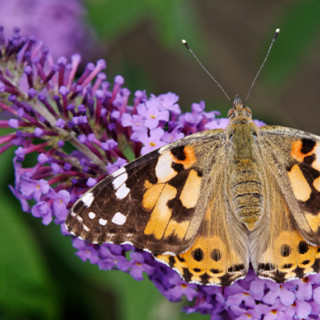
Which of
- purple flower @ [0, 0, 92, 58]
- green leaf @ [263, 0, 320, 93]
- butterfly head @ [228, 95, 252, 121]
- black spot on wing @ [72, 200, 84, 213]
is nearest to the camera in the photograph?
black spot on wing @ [72, 200, 84, 213]

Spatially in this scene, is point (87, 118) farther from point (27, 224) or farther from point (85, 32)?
point (85, 32)

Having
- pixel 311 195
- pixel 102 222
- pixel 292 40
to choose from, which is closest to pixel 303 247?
pixel 311 195

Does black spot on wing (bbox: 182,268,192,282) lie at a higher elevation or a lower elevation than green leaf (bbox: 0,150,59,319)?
lower

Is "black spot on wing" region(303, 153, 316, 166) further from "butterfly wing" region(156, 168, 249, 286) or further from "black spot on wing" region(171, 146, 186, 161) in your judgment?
"black spot on wing" region(171, 146, 186, 161)

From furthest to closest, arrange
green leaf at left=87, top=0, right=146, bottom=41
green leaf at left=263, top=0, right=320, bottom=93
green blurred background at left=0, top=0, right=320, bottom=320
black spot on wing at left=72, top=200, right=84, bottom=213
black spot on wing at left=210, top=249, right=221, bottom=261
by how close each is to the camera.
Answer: green leaf at left=263, top=0, right=320, bottom=93 < green leaf at left=87, top=0, right=146, bottom=41 < green blurred background at left=0, top=0, right=320, bottom=320 < black spot on wing at left=210, top=249, right=221, bottom=261 < black spot on wing at left=72, top=200, right=84, bottom=213

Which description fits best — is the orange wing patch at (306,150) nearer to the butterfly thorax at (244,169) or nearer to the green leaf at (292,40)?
the butterfly thorax at (244,169)

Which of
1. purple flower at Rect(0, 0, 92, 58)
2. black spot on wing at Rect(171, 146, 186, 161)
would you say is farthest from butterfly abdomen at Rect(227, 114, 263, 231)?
purple flower at Rect(0, 0, 92, 58)

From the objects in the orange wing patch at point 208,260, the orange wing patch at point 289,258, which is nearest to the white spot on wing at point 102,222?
the orange wing patch at point 208,260
